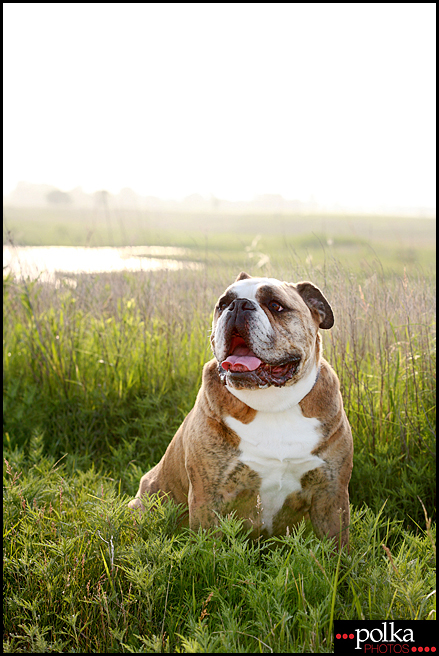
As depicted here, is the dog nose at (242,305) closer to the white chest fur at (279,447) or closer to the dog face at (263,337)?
the dog face at (263,337)

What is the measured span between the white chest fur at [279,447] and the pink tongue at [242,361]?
11.1 inches

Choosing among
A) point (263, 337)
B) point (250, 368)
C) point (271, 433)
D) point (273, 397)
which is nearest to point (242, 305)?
point (263, 337)

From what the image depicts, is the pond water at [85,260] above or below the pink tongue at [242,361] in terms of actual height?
above

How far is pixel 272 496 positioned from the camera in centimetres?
249

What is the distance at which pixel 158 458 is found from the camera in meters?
3.96

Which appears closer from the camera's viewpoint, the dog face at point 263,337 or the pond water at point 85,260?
the dog face at point 263,337

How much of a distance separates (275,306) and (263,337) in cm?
21

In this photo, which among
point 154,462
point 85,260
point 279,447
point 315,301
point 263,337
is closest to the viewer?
point 263,337

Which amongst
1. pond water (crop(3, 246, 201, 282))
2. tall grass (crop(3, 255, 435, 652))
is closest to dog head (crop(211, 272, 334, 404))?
tall grass (crop(3, 255, 435, 652))

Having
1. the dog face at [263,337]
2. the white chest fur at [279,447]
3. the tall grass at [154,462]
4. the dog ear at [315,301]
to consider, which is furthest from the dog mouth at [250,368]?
the tall grass at [154,462]

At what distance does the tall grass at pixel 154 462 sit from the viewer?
2.09 m

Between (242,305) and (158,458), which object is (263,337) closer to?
(242,305)

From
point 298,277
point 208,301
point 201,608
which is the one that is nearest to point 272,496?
point 201,608

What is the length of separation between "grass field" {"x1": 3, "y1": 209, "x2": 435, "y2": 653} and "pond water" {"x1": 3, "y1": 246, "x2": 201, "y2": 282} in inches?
5.0
